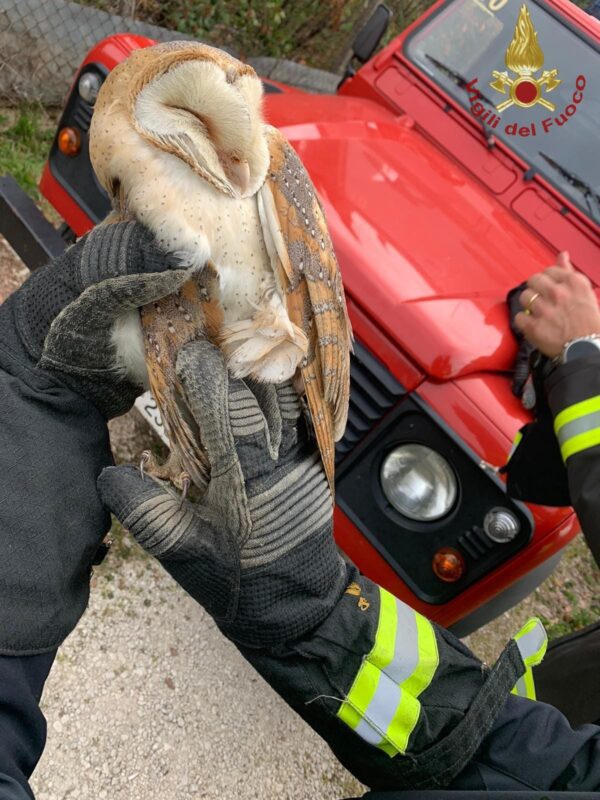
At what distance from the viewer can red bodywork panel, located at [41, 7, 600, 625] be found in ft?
7.62

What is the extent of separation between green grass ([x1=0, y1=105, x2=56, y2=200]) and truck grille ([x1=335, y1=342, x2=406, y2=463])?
10.2ft

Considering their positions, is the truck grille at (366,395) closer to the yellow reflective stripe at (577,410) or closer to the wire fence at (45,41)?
the yellow reflective stripe at (577,410)

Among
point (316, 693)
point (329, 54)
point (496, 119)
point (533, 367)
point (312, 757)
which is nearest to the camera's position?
point (316, 693)

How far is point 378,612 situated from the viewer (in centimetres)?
172

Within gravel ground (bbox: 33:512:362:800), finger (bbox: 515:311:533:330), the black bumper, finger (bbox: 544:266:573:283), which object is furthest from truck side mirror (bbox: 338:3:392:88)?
gravel ground (bbox: 33:512:362:800)

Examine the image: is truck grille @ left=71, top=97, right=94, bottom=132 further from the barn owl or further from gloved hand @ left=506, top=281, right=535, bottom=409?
gloved hand @ left=506, top=281, right=535, bottom=409

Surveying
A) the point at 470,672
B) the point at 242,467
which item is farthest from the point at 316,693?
the point at 242,467

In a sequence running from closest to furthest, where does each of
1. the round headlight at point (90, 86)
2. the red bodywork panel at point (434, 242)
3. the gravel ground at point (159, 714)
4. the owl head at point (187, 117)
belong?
the owl head at point (187, 117) → the red bodywork panel at point (434, 242) → the gravel ground at point (159, 714) → the round headlight at point (90, 86)

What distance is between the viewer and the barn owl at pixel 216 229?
4.65 ft

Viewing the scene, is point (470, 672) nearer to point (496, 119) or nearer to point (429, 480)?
point (429, 480)

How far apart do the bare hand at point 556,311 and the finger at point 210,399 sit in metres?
1.18

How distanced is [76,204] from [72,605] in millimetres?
2050

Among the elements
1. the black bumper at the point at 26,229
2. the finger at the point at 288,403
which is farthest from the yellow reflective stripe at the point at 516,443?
the black bumper at the point at 26,229

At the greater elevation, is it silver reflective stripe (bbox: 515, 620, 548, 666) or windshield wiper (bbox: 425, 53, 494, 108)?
windshield wiper (bbox: 425, 53, 494, 108)
